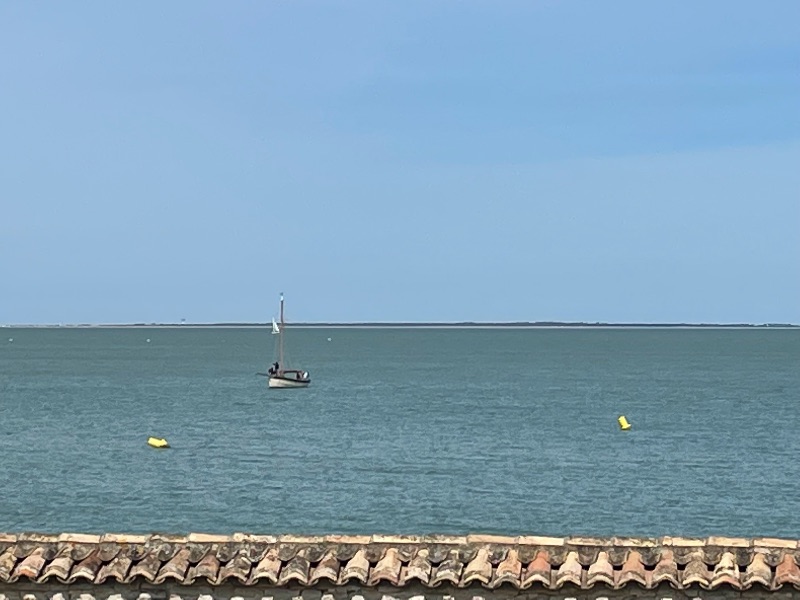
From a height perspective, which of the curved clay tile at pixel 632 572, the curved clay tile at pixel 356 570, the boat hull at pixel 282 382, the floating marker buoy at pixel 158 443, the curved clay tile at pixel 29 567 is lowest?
the boat hull at pixel 282 382

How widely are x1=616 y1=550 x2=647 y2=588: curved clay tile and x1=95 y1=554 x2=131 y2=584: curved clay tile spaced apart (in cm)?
387

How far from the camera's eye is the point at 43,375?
497 ft

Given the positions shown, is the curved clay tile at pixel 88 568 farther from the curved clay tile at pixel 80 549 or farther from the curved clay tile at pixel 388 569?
the curved clay tile at pixel 388 569

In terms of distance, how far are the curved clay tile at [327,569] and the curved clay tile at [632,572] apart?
220cm

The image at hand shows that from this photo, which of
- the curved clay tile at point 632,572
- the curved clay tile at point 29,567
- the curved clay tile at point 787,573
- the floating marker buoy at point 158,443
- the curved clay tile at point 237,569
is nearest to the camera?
the curved clay tile at point 787,573

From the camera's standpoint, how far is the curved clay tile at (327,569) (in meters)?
11.5

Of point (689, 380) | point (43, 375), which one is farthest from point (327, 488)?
point (43, 375)

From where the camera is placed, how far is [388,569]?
37.7 ft

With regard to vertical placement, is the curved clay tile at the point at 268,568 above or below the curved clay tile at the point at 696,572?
below

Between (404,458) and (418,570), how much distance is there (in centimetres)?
A: 5465

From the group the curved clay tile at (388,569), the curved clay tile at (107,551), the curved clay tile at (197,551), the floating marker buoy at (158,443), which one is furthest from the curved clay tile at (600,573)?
the floating marker buoy at (158,443)

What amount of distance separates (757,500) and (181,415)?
165 ft

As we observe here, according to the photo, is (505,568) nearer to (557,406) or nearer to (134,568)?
(134,568)

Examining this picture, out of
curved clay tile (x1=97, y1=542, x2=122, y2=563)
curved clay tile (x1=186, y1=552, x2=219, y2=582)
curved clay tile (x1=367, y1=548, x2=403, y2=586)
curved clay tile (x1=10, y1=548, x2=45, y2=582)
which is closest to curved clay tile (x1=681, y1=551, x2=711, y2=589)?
curved clay tile (x1=367, y1=548, x2=403, y2=586)
